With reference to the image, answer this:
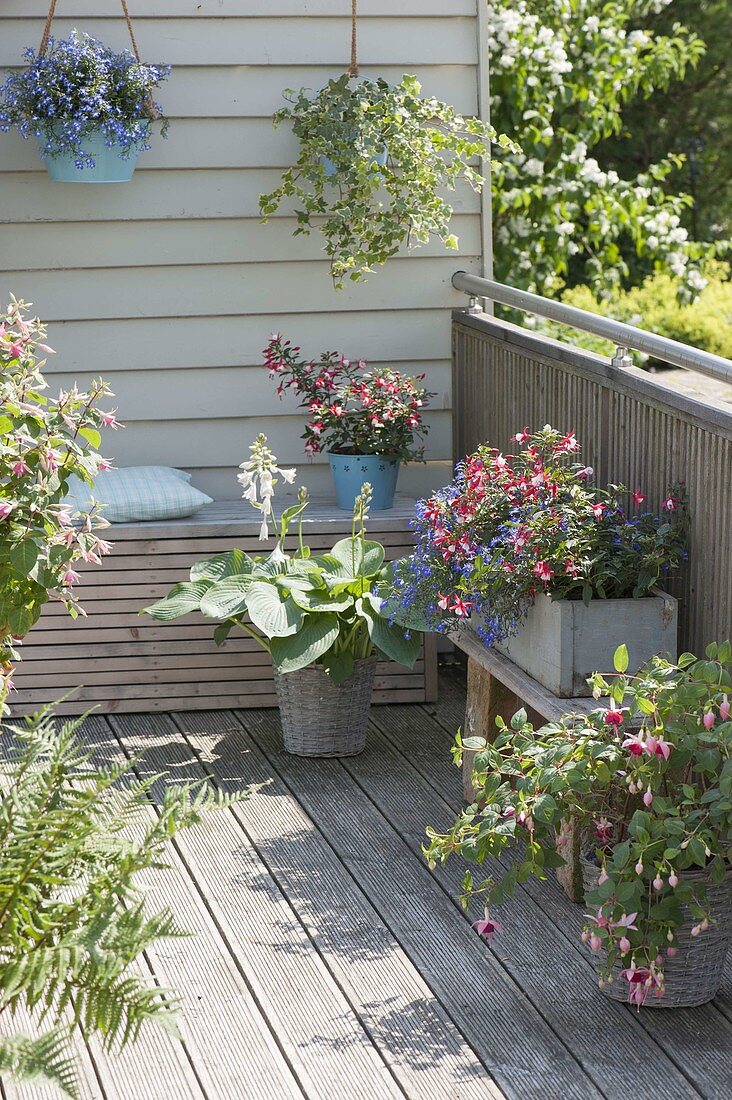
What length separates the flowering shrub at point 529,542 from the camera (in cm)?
259

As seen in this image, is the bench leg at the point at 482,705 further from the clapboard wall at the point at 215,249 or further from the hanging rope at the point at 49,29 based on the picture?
the hanging rope at the point at 49,29

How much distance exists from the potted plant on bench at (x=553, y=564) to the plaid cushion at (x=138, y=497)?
38.7 inches

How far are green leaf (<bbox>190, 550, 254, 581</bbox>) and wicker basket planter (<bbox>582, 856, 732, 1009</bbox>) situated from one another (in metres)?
1.53

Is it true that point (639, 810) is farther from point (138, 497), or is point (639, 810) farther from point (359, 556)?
point (138, 497)

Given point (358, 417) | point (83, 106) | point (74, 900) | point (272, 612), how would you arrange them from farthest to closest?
1. point (358, 417)
2. point (83, 106)
3. point (272, 612)
4. point (74, 900)

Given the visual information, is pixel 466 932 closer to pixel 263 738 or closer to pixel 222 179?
pixel 263 738

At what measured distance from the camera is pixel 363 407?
3646mm

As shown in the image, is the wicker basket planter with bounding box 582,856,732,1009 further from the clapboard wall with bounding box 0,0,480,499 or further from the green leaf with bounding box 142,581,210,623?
the clapboard wall with bounding box 0,0,480,499

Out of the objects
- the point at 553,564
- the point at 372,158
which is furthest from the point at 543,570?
the point at 372,158

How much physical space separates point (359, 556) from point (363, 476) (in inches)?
16.2

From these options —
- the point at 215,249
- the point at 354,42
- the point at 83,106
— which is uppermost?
the point at 354,42

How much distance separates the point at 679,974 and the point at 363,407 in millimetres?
1873

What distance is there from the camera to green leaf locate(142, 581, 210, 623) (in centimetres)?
333

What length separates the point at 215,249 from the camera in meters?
3.85
